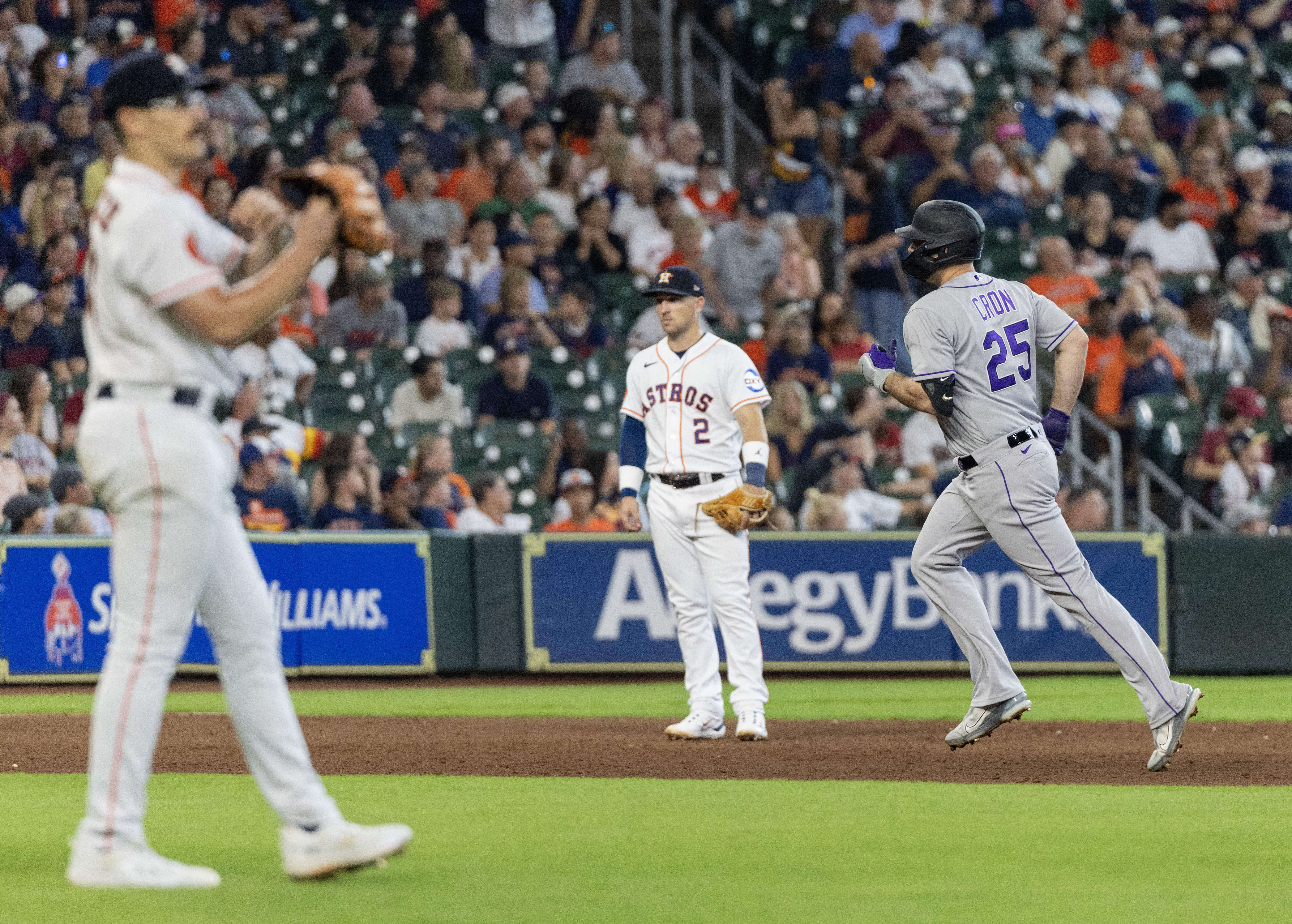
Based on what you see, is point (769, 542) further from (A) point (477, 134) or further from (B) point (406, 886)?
(B) point (406, 886)

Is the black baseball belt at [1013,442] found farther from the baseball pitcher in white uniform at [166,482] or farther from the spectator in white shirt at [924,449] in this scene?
the spectator in white shirt at [924,449]

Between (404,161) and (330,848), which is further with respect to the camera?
(404,161)

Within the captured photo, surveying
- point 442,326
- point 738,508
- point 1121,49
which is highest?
point 1121,49

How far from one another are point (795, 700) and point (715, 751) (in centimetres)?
329

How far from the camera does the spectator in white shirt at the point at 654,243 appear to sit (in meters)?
16.2

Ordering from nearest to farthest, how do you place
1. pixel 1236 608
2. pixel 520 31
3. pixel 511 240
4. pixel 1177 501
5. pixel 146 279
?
1. pixel 146 279
2. pixel 1236 608
3. pixel 1177 501
4. pixel 511 240
5. pixel 520 31

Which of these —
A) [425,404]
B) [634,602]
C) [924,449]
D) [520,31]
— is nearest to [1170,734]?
[634,602]

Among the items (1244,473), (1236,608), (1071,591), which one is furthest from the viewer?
(1244,473)

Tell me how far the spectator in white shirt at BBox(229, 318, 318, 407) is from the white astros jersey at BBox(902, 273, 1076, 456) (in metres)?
7.66

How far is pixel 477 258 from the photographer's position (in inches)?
614

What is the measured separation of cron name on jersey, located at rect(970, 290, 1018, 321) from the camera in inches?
285

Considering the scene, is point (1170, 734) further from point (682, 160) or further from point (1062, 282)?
point (682, 160)

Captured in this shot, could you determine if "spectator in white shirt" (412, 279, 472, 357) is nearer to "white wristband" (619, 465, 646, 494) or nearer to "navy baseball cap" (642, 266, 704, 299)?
"white wristband" (619, 465, 646, 494)

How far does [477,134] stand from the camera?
17016mm
